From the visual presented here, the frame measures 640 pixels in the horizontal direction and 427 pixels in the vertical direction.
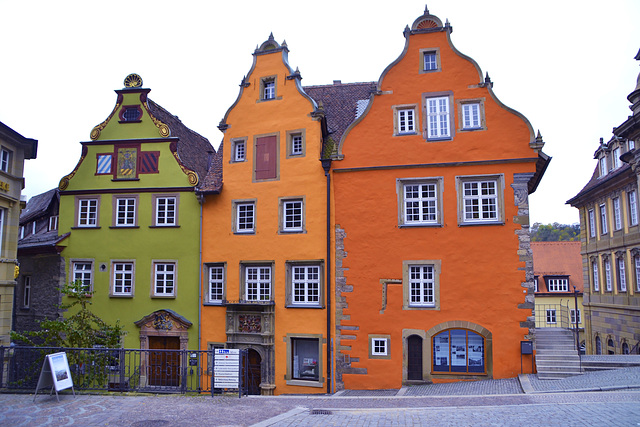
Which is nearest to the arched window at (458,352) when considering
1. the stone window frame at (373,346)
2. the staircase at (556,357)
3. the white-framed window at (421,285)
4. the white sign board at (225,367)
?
the white-framed window at (421,285)

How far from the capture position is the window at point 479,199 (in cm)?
1923

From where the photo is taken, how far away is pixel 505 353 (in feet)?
60.1

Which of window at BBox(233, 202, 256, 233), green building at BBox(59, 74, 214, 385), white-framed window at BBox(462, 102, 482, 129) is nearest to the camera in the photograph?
white-framed window at BBox(462, 102, 482, 129)

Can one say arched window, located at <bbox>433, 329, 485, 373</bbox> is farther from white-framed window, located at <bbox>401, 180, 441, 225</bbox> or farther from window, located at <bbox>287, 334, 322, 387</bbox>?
window, located at <bbox>287, 334, 322, 387</bbox>

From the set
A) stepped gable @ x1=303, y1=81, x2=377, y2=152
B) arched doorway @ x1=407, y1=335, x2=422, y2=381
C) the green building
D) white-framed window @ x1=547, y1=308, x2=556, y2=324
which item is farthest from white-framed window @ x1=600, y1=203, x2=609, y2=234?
the green building

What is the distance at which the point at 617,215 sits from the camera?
30.7 m

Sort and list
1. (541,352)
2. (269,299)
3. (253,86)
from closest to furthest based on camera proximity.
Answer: (541,352) < (269,299) < (253,86)

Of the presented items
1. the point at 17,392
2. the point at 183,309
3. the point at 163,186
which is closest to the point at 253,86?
the point at 163,186

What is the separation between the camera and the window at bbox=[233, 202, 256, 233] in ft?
73.4

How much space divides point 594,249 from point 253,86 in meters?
24.3

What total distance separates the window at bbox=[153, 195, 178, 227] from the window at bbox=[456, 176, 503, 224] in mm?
12043

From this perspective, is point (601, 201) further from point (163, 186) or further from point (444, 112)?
point (163, 186)

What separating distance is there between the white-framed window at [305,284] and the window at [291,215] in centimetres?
159

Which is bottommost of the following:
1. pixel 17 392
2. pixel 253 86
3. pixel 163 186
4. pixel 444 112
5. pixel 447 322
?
pixel 17 392
